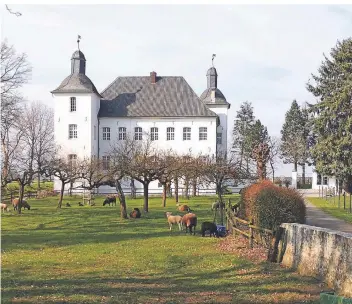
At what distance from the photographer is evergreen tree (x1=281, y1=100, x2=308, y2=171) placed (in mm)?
79625

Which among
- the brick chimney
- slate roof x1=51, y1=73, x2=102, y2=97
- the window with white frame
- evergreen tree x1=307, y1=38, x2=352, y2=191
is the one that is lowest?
evergreen tree x1=307, y1=38, x2=352, y2=191

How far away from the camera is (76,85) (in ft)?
201

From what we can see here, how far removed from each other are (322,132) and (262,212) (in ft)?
102

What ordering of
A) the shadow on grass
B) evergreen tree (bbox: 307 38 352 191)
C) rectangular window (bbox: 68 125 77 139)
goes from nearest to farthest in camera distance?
the shadow on grass
evergreen tree (bbox: 307 38 352 191)
rectangular window (bbox: 68 125 77 139)

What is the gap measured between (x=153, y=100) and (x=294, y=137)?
29.5 m

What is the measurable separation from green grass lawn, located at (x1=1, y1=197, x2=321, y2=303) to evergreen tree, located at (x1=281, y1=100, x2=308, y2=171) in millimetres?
58049

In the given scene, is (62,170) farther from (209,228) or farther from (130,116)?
(130,116)

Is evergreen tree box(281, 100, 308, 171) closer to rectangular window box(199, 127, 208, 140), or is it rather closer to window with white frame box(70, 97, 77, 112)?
rectangular window box(199, 127, 208, 140)

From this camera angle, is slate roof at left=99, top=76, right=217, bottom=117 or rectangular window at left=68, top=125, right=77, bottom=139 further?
slate roof at left=99, top=76, right=217, bottom=117

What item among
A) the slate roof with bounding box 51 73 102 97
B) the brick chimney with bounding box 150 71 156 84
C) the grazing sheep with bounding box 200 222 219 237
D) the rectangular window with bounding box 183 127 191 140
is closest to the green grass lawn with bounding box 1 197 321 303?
the grazing sheep with bounding box 200 222 219 237

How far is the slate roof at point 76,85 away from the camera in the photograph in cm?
6072

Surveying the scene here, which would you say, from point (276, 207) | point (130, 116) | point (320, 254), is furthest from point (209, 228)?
point (130, 116)

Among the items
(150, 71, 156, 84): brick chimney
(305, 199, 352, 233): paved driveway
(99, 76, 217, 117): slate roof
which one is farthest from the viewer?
(150, 71, 156, 84): brick chimney

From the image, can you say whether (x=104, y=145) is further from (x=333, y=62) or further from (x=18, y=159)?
(x=333, y=62)
